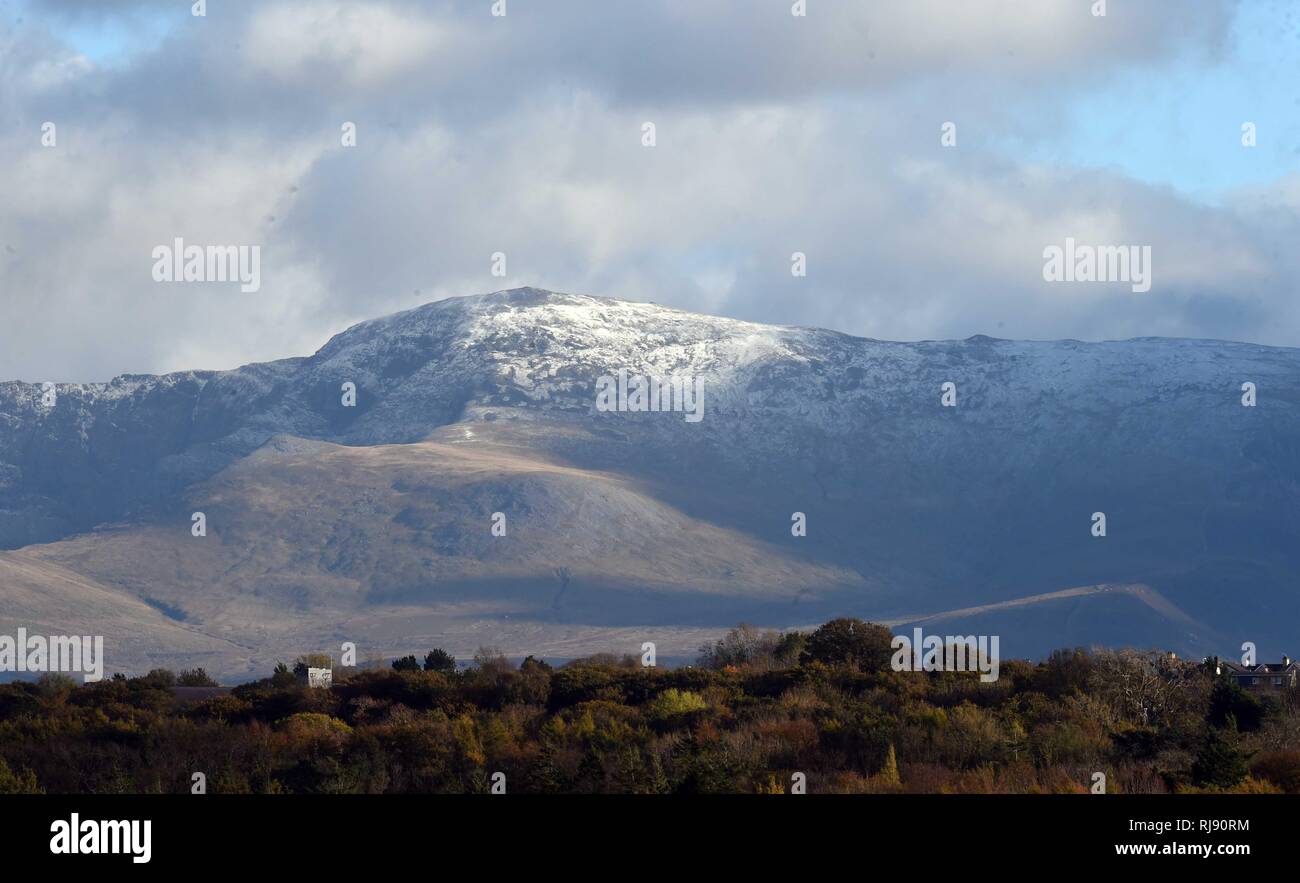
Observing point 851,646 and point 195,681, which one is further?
point 195,681

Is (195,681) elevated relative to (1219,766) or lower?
elevated

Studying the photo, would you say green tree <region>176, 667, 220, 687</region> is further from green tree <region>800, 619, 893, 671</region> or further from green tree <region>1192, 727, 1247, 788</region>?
green tree <region>1192, 727, 1247, 788</region>

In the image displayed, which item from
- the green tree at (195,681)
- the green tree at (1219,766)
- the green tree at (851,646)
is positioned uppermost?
the green tree at (851,646)

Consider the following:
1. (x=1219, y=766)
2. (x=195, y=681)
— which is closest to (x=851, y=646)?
(x=1219, y=766)

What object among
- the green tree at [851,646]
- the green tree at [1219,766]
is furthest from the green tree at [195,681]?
the green tree at [1219,766]

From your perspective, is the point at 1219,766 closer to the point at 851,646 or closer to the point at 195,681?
the point at 851,646

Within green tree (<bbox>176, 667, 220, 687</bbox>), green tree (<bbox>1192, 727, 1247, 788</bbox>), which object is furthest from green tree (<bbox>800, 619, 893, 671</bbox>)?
green tree (<bbox>176, 667, 220, 687</bbox>)

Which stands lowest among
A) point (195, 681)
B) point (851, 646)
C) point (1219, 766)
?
point (1219, 766)

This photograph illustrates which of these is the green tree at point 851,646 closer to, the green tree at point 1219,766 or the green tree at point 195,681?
the green tree at point 1219,766

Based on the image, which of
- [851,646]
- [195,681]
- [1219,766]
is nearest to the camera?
[1219,766]
